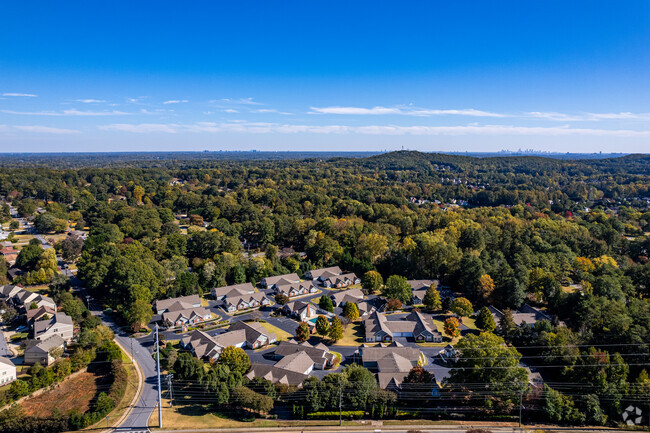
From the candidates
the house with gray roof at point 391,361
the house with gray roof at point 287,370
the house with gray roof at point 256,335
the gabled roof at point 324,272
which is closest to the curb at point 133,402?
the house with gray roof at point 287,370

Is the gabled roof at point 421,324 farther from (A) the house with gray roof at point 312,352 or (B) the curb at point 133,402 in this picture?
(B) the curb at point 133,402

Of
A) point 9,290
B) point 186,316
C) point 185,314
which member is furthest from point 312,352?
point 9,290

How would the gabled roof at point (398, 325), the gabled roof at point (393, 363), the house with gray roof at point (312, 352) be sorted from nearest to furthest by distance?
the gabled roof at point (393, 363) → the house with gray roof at point (312, 352) → the gabled roof at point (398, 325)

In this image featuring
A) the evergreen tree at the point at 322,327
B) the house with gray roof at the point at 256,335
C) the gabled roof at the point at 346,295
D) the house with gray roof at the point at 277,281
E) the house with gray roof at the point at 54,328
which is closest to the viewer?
the house with gray roof at the point at 54,328

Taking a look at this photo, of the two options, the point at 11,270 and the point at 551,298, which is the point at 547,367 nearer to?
the point at 551,298

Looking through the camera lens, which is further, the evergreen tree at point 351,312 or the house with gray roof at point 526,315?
the evergreen tree at point 351,312

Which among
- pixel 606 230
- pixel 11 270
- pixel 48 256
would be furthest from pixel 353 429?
pixel 606 230

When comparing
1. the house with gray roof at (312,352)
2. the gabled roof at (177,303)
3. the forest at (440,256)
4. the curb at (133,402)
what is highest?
the forest at (440,256)
